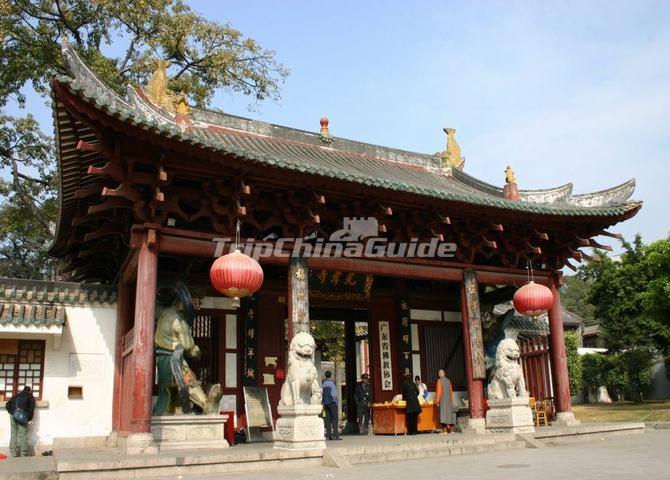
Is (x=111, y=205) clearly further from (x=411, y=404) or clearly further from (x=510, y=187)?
(x=510, y=187)

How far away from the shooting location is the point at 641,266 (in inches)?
1158

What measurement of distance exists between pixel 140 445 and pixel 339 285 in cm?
565

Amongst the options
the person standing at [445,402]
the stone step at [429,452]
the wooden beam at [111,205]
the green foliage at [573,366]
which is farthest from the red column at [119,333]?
the green foliage at [573,366]

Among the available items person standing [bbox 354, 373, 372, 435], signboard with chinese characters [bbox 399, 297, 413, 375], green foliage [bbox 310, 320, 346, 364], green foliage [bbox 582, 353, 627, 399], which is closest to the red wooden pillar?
signboard with chinese characters [bbox 399, 297, 413, 375]

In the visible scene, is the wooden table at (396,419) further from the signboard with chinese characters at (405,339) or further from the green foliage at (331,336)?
the green foliage at (331,336)

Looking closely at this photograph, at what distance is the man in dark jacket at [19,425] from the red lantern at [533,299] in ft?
27.0

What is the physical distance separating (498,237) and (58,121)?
788 centimetres

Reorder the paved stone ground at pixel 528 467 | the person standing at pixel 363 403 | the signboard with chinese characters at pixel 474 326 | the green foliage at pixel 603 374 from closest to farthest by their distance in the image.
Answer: the paved stone ground at pixel 528 467 → the signboard with chinese characters at pixel 474 326 → the person standing at pixel 363 403 → the green foliage at pixel 603 374

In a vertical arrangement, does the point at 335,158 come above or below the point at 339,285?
above

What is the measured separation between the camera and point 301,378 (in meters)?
8.62

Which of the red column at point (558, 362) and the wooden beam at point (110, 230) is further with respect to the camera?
the red column at point (558, 362)

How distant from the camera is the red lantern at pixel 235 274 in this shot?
27.4 ft

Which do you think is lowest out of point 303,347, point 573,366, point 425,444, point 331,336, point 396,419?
point 425,444

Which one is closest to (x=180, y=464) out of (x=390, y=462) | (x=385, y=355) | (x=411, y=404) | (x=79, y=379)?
(x=390, y=462)
